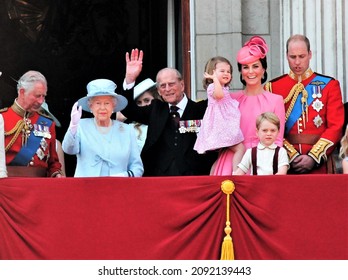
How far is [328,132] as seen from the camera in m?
10.3

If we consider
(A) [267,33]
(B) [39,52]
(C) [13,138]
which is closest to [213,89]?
(C) [13,138]

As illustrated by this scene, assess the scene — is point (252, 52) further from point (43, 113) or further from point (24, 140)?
point (43, 113)

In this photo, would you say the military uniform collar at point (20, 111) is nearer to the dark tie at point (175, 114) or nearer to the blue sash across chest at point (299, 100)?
the dark tie at point (175, 114)

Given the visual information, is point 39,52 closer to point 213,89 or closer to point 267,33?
point 267,33

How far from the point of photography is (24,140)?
1029cm

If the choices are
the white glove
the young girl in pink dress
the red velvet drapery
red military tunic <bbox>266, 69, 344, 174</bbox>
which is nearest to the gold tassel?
the red velvet drapery

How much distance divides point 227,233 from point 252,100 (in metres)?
1.20

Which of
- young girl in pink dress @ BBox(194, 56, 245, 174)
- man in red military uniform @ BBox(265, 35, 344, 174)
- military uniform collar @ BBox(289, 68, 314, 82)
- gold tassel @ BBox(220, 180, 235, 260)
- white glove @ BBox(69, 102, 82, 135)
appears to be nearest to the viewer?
gold tassel @ BBox(220, 180, 235, 260)

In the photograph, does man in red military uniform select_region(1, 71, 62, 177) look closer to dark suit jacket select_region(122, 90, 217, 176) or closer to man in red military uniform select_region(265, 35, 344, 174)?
dark suit jacket select_region(122, 90, 217, 176)

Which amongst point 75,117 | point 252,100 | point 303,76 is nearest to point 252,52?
point 252,100

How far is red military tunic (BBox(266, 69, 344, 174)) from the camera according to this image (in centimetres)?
1023

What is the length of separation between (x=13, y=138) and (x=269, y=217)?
2.09 m

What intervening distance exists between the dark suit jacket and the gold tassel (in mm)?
658

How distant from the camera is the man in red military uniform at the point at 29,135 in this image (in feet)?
33.6
